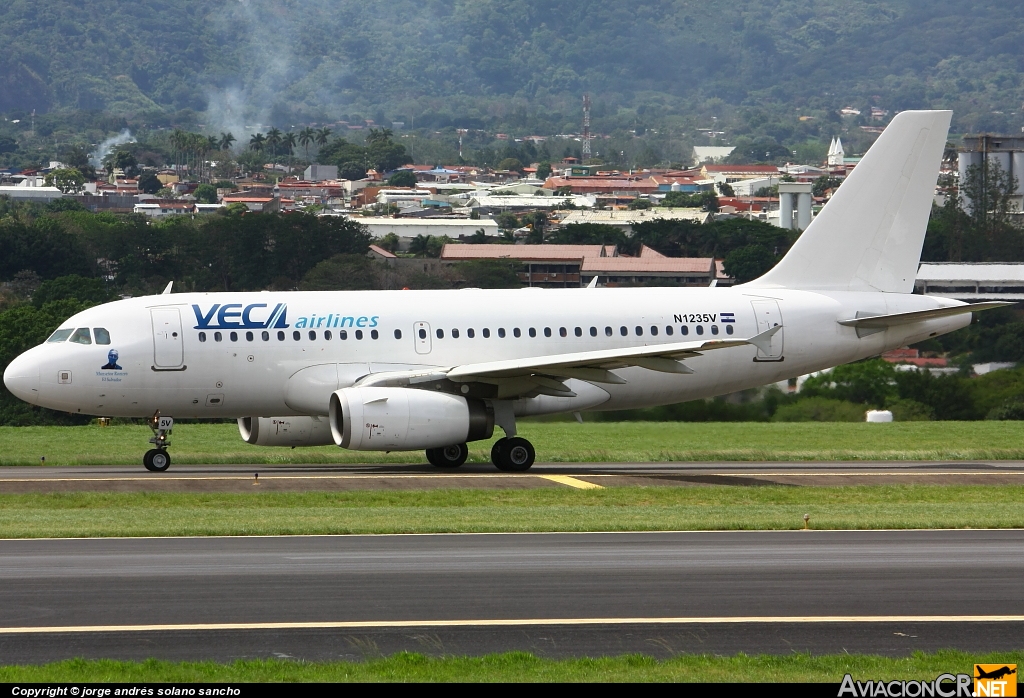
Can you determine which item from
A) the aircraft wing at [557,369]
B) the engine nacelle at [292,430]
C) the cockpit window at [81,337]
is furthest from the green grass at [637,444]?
the cockpit window at [81,337]

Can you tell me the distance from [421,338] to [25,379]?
760 centimetres

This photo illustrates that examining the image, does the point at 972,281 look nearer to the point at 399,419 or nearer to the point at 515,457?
the point at 515,457

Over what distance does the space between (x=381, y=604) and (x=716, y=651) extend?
12.1 feet

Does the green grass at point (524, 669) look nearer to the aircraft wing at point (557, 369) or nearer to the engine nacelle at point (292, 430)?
the aircraft wing at point (557, 369)

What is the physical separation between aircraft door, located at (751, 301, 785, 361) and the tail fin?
1173mm

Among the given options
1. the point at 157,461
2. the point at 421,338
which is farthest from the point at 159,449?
the point at 421,338

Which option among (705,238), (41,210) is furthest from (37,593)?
(41,210)

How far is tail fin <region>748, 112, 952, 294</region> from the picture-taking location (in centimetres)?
3391

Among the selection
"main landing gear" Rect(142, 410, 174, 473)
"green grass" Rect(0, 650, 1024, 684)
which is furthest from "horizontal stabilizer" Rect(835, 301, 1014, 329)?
"green grass" Rect(0, 650, 1024, 684)

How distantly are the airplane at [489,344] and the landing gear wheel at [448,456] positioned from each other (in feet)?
0.13

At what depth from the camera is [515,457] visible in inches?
1197

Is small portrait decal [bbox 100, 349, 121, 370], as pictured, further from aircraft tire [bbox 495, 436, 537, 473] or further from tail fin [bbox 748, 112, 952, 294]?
tail fin [bbox 748, 112, 952, 294]

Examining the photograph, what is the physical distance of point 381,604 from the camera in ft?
52.3

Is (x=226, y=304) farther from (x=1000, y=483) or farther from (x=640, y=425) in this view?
(x=1000, y=483)
